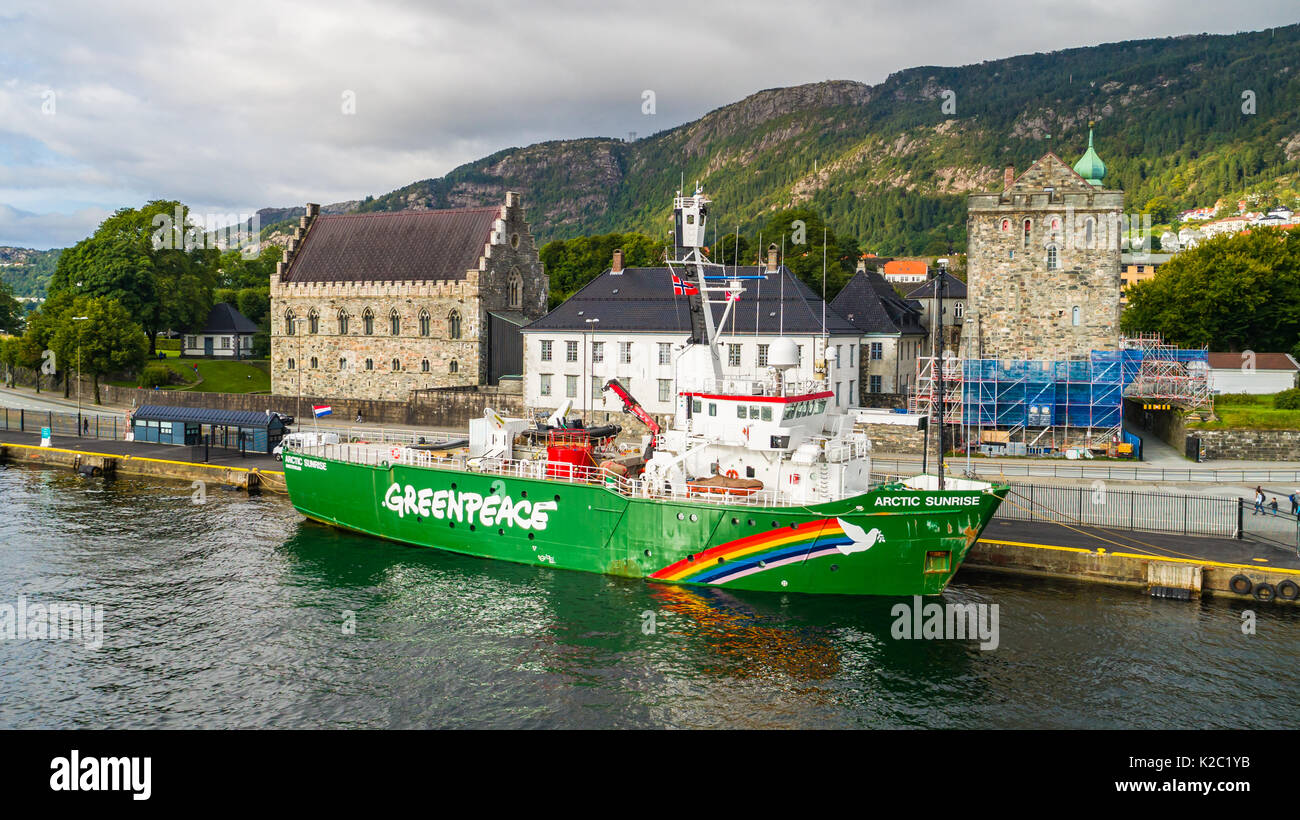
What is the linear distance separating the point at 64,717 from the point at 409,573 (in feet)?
44.5

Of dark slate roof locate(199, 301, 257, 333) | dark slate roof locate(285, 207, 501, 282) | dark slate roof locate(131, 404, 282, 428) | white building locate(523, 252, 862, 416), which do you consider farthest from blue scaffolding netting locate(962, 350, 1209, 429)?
dark slate roof locate(199, 301, 257, 333)

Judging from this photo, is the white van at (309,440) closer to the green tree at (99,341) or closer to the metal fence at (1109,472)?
the metal fence at (1109,472)

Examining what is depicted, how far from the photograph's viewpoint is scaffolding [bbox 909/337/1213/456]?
50.3 metres

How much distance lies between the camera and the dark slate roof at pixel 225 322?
92.5 m

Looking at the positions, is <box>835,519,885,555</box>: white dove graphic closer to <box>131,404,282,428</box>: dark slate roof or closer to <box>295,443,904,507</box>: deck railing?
<box>295,443,904,507</box>: deck railing

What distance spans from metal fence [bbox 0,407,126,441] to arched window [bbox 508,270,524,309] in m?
28.0

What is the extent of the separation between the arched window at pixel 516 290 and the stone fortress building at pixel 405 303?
8 centimetres

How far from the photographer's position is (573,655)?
26.0 meters

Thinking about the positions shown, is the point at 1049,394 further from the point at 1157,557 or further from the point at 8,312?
the point at 8,312

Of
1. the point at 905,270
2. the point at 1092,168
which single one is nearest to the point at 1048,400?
the point at 1092,168

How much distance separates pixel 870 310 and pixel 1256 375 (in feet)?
82.7

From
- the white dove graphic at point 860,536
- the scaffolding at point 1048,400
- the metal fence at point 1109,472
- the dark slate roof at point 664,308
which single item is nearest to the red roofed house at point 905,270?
the dark slate roof at point 664,308

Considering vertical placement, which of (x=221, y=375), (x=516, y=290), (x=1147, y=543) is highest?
(x=516, y=290)
